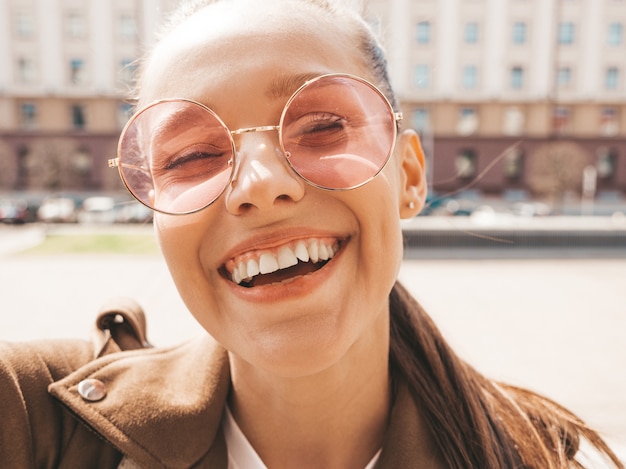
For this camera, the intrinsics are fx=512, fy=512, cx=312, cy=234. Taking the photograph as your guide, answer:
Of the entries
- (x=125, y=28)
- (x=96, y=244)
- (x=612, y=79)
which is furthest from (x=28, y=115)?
(x=612, y=79)

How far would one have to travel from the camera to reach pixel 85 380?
1295 mm

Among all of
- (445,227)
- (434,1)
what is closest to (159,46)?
(445,227)

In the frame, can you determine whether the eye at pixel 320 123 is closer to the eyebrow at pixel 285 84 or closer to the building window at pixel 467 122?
the eyebrow at pixel 285 84

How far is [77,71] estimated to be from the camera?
32.7 metres

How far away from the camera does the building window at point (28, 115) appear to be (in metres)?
32.6

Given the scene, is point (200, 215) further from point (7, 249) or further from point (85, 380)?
point (7, 249)

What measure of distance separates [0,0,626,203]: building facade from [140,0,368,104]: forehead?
31.5 metres

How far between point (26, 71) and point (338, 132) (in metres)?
37.6

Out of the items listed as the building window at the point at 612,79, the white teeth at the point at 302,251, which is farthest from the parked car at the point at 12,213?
the building window at the point at 612,79

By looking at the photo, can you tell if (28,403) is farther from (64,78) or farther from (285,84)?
(64,78)

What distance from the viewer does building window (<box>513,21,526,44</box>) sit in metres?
32.7

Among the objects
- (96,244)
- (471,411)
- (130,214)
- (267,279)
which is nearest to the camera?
(267,279)

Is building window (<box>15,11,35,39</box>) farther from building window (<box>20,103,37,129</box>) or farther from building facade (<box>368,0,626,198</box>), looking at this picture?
building facade (<box>368,0,626,198</box>)

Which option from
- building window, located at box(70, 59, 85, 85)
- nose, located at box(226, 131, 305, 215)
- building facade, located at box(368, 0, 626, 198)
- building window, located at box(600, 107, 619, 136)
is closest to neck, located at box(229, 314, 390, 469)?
nose, located at box(226, 131, 305, 215)
